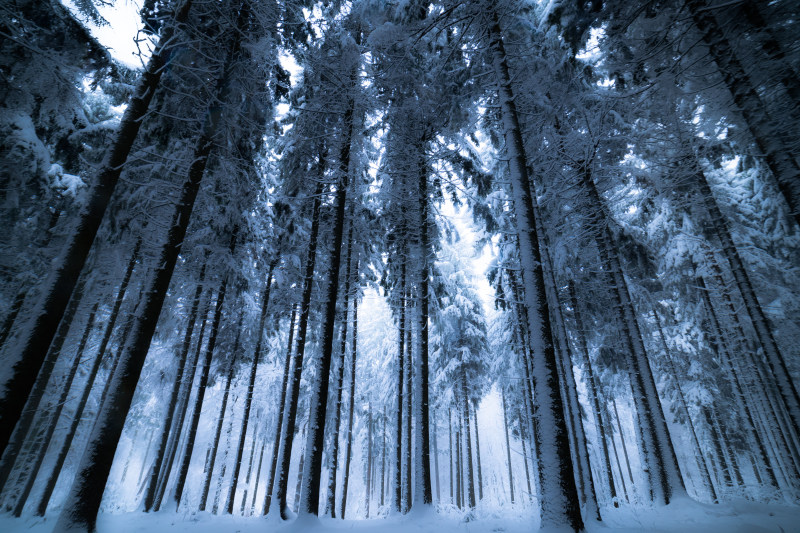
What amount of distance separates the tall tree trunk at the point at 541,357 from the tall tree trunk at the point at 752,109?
132 inches

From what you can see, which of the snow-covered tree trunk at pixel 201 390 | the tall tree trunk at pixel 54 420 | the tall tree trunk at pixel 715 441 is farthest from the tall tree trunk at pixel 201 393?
the tall tree trunk at pixel 715 441

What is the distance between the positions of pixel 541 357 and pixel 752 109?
18.4 ft

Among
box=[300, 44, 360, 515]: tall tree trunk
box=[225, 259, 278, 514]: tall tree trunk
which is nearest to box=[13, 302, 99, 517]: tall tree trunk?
box=[225, 259, 278, 514]: tall tree trunk

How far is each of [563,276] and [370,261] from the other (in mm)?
8532

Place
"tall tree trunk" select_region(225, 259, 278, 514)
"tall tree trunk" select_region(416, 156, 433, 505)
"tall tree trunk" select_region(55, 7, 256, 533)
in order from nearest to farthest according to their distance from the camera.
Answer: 1. "tall tree trunk" select_region(55, 7, 256, 533)
2. "tall tree trunk" select_region(416, 156, 433, 505)
3. "tall tree trunk" select_region(225, 259, 278, 514)

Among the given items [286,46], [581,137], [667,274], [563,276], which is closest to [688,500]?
[563,276]

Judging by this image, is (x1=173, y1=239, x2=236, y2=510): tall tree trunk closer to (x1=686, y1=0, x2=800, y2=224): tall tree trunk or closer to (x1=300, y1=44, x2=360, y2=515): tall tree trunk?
(x1=300, y1=44, x2=360, y2=515): tall tree trunk

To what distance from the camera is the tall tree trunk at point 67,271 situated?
5.14 meters

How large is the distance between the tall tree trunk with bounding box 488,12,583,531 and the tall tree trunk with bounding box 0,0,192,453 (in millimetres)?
7195


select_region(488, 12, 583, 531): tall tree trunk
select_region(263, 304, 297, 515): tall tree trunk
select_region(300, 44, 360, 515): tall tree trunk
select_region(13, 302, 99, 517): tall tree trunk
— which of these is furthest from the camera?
select_region(263, 304, 297, 515): tall tree trunk

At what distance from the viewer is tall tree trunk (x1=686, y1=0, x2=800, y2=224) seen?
4977 mm

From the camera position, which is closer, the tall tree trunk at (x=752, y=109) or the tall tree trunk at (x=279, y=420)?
the tall tree trunk at (x=752, y=109)

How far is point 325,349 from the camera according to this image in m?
8.87

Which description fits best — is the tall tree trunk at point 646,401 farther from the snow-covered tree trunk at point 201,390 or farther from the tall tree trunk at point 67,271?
the snow-covered tree trunk at point 201,390
